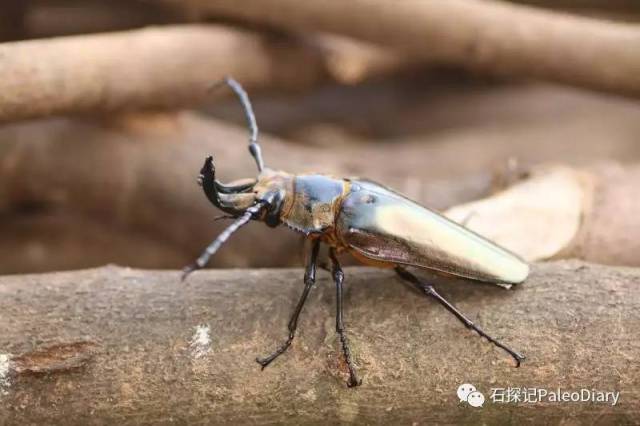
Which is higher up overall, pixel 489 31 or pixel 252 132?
pixel 489 31

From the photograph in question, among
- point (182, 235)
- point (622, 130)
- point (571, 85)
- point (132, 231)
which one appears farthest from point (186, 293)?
point (622, 130)

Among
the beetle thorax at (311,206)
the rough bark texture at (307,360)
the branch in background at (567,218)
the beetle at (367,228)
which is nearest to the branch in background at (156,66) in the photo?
the rough bark texture at (307,360)

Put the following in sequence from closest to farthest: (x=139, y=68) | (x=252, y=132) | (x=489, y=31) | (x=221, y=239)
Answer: (x=221, y=239), (x=252, y=132), (x=139, y=68), (x=489, y=31)

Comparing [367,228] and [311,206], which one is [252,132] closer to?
[311,206]

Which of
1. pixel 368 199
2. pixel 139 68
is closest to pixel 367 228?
pixel 368 199

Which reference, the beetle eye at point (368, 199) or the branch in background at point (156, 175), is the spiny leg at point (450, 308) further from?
the branch in background at point (156, 175)

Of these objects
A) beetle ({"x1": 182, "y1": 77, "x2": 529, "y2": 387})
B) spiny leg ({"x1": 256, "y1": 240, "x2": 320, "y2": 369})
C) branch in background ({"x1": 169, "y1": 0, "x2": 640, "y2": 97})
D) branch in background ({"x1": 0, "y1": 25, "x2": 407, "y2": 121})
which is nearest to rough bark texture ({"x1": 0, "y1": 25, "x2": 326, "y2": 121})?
branch in background ({"x1": 0, "y1": 25, "x2": 407, "y2": 121})

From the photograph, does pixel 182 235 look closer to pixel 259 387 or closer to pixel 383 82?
pixel 259 387
